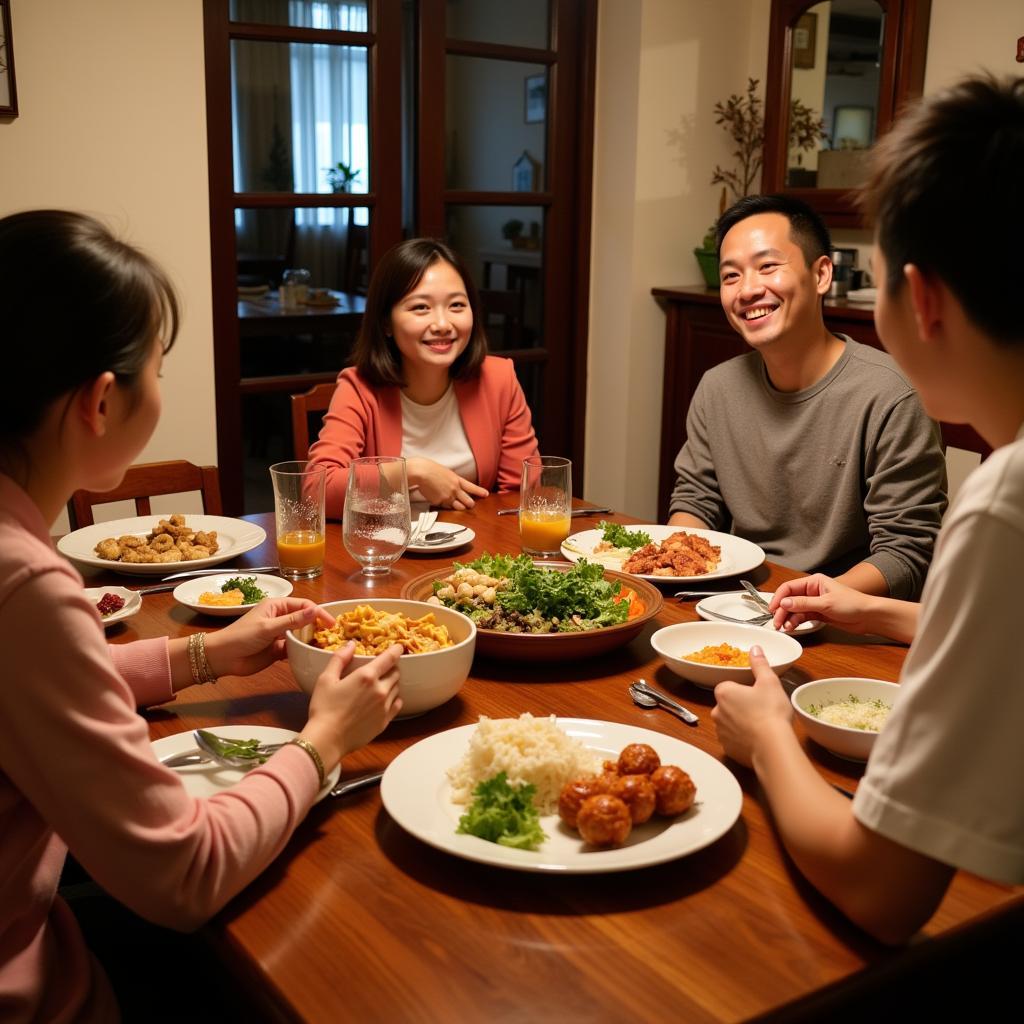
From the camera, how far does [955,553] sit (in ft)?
3.00

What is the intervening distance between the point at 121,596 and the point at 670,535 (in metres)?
0.97

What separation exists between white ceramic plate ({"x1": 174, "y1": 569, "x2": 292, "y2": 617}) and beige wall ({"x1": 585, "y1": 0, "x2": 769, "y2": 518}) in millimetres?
2804

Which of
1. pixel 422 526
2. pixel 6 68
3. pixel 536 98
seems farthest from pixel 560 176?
pixel 422 526

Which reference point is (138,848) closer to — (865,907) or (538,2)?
(865,907)

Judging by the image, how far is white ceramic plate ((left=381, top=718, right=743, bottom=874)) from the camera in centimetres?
105

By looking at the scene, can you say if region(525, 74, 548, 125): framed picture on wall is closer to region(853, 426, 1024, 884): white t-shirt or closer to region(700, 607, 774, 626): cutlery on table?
region(700, 607, 774, 626): cutlery on table

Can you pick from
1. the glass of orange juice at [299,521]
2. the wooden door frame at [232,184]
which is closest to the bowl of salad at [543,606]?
the glass of orange juice at [299,521]

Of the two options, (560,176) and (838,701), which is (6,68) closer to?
(560,176)

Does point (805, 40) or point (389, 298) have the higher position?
point (805, 40)

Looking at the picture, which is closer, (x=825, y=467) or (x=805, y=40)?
(x=825, y=467)

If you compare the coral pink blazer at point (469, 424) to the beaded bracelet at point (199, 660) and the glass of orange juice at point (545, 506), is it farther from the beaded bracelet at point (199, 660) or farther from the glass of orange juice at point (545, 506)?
the beaded bracelet at point (199, 660)

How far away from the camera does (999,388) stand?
963mm

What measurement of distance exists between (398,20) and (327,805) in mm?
3409

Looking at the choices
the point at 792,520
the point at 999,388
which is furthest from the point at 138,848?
the point at 792,520
